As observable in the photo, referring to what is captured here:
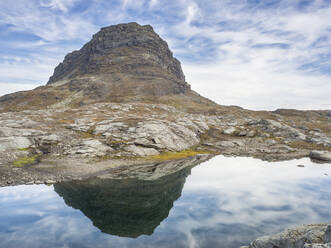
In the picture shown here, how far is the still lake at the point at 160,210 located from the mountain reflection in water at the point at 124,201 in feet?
0.37

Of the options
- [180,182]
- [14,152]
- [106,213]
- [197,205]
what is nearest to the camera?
[106,213]

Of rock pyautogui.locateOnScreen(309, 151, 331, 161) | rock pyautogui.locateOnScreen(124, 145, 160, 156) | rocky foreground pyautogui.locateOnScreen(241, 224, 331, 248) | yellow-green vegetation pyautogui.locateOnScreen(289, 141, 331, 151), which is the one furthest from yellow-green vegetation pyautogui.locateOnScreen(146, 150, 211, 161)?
rocky foreground pyautogui.locateOnScreen(241, 224, 331, 248)

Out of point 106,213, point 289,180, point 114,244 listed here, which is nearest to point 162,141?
point 289,180

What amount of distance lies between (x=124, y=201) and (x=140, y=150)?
2763 cm

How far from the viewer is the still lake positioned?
21.7 m

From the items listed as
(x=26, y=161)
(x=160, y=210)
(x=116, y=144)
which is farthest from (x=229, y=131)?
(x=26, y=161)

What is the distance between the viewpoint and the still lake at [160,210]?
21719 millimetres

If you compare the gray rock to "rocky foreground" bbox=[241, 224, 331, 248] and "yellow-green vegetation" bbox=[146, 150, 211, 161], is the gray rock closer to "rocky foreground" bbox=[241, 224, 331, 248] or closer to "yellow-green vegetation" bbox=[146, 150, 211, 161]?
A: "rocky foreground" bbox=[241, 224, 331, 248]

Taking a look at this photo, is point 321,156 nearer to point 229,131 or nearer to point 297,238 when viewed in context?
point 229,131

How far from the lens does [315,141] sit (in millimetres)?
79062

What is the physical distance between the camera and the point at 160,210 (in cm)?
2823

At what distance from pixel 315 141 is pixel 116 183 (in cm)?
7942

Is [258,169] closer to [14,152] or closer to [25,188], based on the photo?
[25,188]

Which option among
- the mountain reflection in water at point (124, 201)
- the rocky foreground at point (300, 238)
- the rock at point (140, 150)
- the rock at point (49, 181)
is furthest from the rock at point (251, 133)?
the rocky foreground at point (300, 238)
